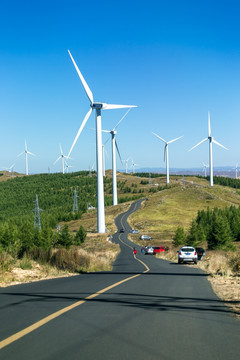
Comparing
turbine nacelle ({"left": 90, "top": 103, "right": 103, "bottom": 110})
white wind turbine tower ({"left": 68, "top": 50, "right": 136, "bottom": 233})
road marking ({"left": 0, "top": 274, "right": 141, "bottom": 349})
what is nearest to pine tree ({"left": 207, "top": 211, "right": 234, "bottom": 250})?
white wind turbine tower ({"left": 68, "top": 50, "right": 136, "bottom": 233})

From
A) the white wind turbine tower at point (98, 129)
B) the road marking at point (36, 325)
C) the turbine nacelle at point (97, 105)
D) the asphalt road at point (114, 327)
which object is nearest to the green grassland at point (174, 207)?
the white wind turbine tower at point (98, 129)

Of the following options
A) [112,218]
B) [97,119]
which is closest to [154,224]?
[112,218]

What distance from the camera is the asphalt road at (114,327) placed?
5.61 meters

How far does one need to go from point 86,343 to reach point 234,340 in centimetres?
227

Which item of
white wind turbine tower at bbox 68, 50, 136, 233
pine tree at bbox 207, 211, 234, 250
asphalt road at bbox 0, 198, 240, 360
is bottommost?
pine tree at bbox 207, 211, 234, 250

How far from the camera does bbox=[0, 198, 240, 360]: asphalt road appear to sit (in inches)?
221

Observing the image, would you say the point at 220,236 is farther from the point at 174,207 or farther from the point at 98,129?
the point at 174,207

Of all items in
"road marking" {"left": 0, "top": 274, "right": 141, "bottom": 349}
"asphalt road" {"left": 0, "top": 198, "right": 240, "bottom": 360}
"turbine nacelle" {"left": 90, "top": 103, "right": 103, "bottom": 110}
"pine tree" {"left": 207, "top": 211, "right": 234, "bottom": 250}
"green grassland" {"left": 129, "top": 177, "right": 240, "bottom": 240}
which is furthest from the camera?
"green grassland" {"left": 129, "top": 177, "right": 240, "bottom": 240}

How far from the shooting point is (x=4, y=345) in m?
5.79

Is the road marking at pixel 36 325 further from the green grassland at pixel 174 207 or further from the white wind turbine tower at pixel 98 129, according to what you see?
the green grassland at pixel 174 207

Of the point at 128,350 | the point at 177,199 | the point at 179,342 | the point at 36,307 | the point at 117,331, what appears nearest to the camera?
the point at 128,350

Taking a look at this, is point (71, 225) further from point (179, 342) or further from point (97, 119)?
point (179, 342)

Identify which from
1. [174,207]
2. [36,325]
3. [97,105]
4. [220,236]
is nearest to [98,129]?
[97,105]

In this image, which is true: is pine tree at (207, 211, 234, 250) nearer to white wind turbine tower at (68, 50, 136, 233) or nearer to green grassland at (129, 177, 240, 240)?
white wind turbine tower at (68, 50, 136, 233)
